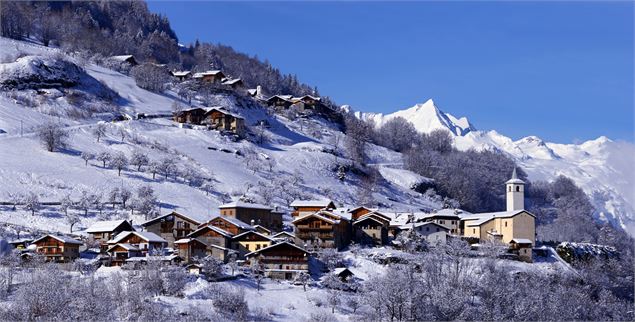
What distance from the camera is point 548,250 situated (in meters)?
74.3

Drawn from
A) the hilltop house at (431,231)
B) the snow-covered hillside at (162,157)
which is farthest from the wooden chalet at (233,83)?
the hilltop house at (431,231)

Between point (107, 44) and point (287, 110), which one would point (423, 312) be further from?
point (107, 44)

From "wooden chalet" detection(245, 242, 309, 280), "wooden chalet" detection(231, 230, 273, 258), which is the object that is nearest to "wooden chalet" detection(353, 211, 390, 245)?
"wooden chalet" detection(231, 230, 273, 258)

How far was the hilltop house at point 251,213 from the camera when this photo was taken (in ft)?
241

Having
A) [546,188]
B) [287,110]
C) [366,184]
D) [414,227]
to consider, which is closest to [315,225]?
[414,227]

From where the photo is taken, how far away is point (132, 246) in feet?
199

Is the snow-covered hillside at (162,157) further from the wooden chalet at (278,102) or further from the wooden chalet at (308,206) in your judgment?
the wooden chalet at (278,102)

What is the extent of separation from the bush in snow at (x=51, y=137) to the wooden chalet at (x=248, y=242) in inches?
1160

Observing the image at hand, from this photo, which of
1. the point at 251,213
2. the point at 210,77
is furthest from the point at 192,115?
the point at 251,213

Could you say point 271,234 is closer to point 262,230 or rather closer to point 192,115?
point 262,230

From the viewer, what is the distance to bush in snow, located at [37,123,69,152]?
86.2 meters

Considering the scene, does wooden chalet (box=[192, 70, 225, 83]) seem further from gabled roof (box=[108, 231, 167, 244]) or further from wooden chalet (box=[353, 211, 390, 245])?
gabled roof (box=[108, 231, 167, 244])

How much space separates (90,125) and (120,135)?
4.03 m

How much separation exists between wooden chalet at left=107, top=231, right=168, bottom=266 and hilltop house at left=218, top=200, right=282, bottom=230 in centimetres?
1102
